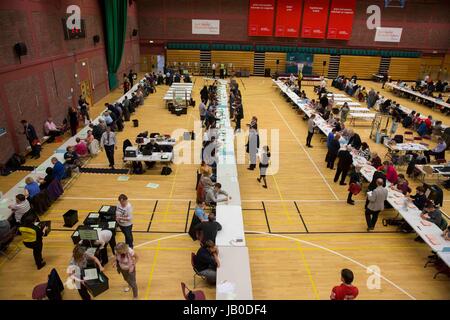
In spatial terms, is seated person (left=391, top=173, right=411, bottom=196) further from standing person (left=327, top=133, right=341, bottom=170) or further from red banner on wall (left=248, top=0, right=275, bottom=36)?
red banner on wall (left=248, top=0, right=275, bottom=36)

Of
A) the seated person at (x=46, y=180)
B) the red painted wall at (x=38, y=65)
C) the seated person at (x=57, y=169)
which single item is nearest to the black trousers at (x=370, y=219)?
the seated person at (x=57, y=169)

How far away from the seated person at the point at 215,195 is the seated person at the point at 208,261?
2205 millimetres

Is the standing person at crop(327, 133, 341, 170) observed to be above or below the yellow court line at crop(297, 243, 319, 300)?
above

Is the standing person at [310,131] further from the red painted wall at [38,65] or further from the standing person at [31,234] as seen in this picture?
the red painted wall at [38,65]

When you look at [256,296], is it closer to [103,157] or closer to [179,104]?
[103,157]

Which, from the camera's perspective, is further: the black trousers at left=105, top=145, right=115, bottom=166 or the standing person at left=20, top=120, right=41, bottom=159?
the standing person at left=20, top=120, right=41, bottom=159

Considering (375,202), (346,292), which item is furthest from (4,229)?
(375,202)

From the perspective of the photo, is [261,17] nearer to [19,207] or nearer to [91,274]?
[19,207]

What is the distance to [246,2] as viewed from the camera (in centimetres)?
3344

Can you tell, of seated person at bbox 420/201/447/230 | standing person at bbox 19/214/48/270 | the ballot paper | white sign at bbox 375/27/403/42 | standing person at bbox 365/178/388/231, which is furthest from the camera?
white sign at bbox 375/27/403/42

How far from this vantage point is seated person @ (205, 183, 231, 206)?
30.2 ft

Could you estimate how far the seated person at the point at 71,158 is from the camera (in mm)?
12531

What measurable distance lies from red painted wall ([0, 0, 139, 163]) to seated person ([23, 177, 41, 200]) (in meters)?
4.16

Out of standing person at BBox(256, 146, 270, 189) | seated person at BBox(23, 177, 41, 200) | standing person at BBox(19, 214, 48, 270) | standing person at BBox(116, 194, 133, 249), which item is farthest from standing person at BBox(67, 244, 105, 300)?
standing person at BBox(256, 146, 270, 189)
